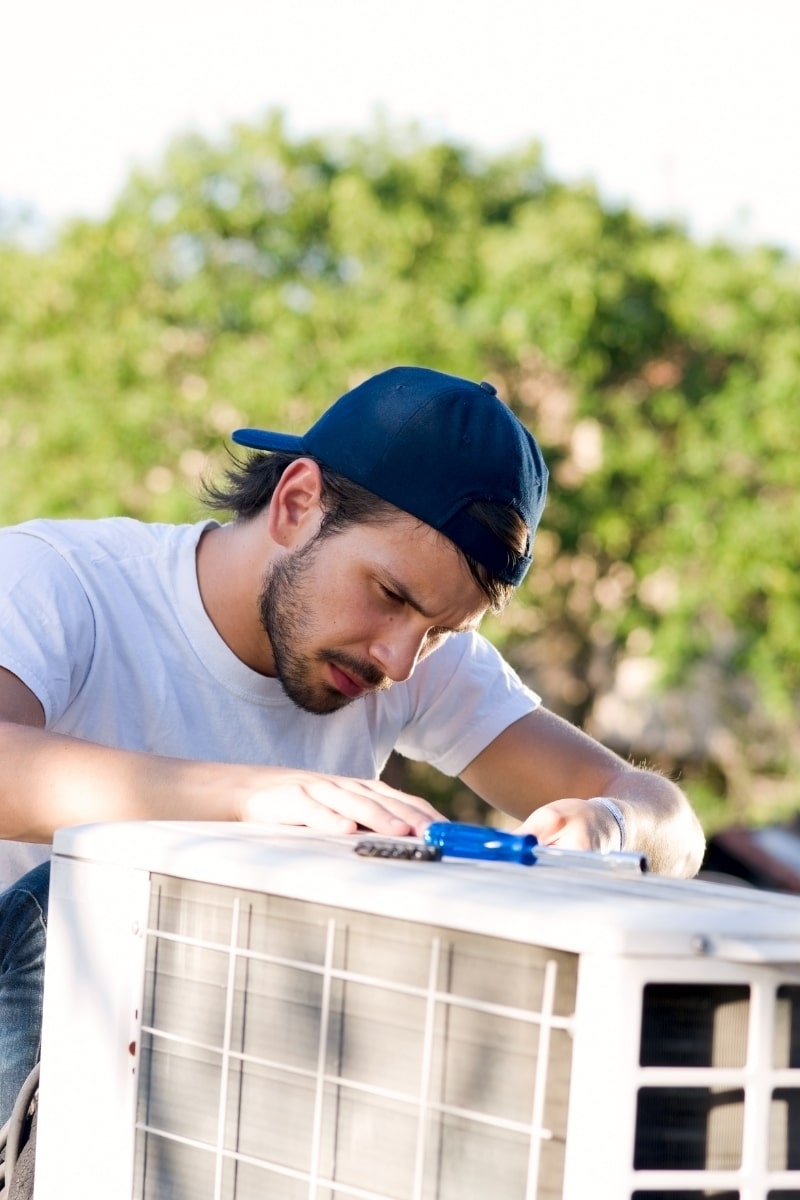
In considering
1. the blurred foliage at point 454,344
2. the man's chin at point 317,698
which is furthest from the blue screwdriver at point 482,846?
the blurred foliage at point 454,344

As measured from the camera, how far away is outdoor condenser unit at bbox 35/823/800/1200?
1.13m

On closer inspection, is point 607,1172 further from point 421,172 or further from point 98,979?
point 421,172

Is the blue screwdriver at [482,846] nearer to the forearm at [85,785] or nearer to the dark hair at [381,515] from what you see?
the forearm at [85,785]

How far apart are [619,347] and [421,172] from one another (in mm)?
1896

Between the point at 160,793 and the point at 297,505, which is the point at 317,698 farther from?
the point at 160,793

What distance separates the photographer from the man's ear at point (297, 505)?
2.17 m

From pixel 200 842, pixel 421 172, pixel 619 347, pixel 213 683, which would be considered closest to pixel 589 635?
pixel 619 347

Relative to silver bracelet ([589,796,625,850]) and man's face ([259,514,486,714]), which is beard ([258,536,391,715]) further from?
silver bracelet ([589,796,625,850])

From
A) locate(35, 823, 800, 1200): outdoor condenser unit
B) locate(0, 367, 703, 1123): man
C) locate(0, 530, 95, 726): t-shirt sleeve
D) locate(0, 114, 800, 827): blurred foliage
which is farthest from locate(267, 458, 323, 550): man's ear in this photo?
locate(0, 114, 800, 827): blurred foliage

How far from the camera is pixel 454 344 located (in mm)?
10750

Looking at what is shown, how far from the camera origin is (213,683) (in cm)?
219

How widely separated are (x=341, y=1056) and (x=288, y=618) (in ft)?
3.15

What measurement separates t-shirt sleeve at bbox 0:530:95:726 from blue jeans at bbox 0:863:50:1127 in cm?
31

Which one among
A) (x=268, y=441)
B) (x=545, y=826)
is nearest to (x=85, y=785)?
(x=545, y=826)
